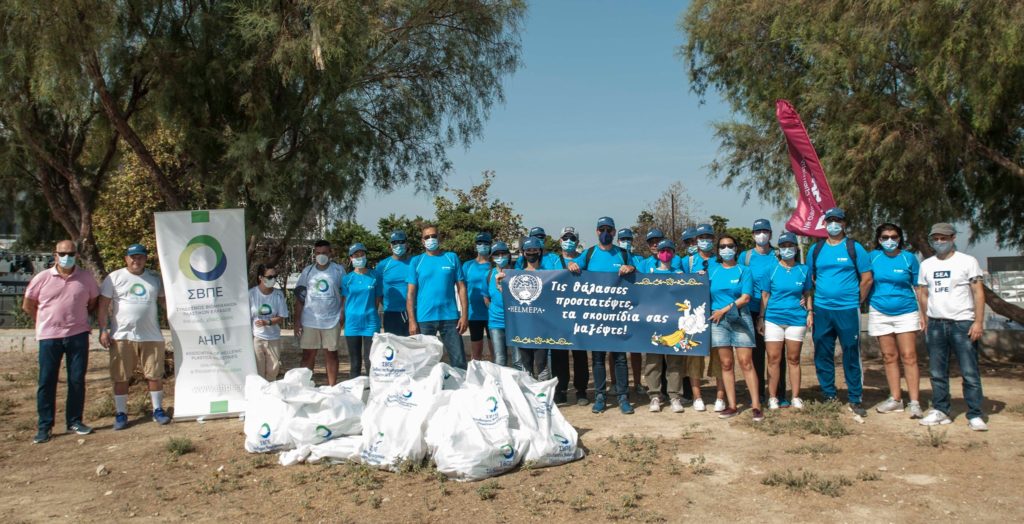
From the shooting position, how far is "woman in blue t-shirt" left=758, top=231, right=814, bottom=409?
277 inches

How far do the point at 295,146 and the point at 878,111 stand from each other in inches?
289

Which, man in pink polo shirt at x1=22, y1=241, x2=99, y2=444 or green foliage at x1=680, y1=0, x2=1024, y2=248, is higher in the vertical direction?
green foliage at x1=680, y1=0, x2=1024, y2=248

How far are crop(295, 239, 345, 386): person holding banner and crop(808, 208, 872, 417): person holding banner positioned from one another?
4.86 m

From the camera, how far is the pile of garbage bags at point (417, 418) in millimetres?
5520

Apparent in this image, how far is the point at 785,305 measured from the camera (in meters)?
7.05

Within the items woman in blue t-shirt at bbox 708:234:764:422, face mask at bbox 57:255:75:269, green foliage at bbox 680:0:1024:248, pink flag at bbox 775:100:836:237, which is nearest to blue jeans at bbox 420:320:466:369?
woman in blue t-shirt at bbox 708:234:764:422

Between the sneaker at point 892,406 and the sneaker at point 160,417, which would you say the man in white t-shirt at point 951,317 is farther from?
the sneaker at point 160,417

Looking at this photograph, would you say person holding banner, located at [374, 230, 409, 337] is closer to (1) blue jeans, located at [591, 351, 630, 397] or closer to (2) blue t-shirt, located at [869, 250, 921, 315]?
(1) blue jeans, located at [591, 351, 630, 397]

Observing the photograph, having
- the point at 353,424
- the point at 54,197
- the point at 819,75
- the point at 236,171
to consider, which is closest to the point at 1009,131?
the point at 819,75

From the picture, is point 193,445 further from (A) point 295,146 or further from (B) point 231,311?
(A) point 295,146

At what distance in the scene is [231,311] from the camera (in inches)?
307

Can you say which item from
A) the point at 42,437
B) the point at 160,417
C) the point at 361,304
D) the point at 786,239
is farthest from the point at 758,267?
the point at 42,437

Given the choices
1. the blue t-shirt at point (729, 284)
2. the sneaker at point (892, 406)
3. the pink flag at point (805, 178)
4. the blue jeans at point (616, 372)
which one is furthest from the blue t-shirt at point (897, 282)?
the blue jeans at point (616, 372)

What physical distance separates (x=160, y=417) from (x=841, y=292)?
670 centimetres
